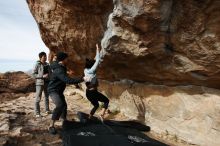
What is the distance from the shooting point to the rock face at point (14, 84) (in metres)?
15.9

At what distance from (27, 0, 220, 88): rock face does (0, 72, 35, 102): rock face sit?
210 inches

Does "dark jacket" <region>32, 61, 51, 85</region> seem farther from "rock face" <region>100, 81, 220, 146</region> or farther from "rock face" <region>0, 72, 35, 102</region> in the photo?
"rock face" <region>0, 72, 35, 102</region>

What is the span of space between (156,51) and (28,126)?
3.99 metres

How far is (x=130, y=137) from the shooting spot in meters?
8.46

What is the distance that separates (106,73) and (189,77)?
3.44 metres

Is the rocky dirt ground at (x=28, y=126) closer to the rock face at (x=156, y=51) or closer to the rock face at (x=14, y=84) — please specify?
the rock face at (x=156, y=51)

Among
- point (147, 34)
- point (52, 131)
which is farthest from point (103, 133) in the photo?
point (147, 34)

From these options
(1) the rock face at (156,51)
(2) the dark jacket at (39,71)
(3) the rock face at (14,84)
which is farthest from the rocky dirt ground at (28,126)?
(3) the rock face at (14,84)

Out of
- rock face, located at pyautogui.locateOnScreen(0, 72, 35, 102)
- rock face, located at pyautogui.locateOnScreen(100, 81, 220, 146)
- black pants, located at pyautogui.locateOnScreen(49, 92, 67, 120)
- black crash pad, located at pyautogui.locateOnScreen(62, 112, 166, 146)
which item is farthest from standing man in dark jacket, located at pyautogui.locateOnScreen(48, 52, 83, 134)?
rock face, located at pyautogui.locateOnScreen(0, 72, 35, 102)

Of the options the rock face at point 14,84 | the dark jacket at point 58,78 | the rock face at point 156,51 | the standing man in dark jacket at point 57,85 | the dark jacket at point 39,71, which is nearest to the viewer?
the rock face at point 156,51

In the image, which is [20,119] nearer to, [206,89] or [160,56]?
[160,56]

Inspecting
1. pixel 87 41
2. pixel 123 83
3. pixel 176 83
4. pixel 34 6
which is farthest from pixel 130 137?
pixel 34 6

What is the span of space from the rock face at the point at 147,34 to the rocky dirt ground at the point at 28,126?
162 centimetres

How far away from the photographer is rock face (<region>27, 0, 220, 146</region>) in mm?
7945
